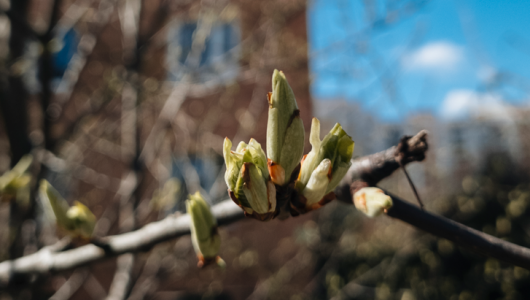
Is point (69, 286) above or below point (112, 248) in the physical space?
below

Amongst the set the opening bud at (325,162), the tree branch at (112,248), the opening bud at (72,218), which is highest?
the opening bud at (325,162)

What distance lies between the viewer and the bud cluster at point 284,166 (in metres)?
0.49

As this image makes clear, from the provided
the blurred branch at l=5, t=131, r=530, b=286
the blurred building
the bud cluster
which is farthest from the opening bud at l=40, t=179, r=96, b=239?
the blurred building

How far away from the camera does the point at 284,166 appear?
1.75 feet

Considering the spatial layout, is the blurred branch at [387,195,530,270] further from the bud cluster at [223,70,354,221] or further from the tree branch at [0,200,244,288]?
the tree branch at [0,200,244,288]

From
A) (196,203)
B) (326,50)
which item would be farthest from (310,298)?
(196,203)

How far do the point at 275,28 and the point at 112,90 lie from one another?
1975mm

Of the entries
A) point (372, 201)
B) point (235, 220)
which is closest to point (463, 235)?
point (372, 201)

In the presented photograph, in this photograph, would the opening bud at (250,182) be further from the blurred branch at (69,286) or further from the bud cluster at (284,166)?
the blurred branch at (69,286)

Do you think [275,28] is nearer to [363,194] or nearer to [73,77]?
[73,77]

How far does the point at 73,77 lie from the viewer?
2527 mm

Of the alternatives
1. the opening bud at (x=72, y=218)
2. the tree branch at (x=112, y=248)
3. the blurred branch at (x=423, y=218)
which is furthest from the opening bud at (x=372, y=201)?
the opening bud at (x=72, y=218)

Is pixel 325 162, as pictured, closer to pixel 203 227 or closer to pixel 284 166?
pixel 284 166

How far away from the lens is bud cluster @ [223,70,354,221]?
1.62ft
